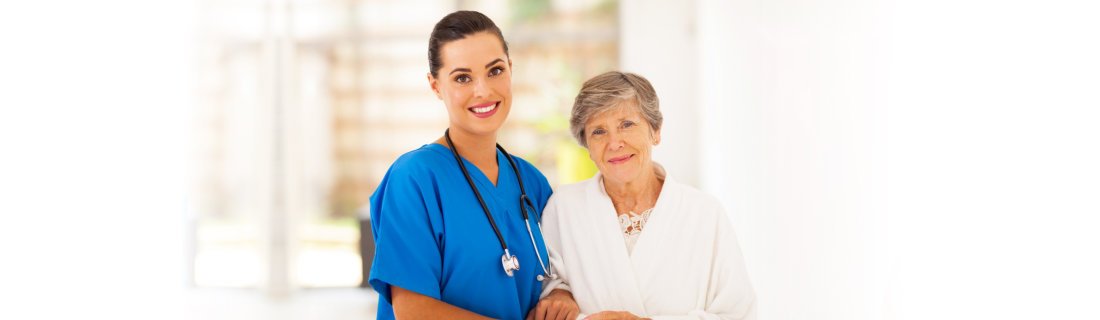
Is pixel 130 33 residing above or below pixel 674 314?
above

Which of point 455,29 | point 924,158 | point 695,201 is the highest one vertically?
point 455,29

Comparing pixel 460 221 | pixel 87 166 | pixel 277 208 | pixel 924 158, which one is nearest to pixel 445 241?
pixel 460 221

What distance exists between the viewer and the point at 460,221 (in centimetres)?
157

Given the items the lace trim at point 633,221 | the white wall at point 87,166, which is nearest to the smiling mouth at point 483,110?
the lace trim at point 633,221

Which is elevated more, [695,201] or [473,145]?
[473,145]

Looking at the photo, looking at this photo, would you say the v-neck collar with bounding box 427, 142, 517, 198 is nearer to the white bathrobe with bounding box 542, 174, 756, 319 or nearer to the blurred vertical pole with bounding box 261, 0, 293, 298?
the white bathrobe with bounding box 542, 174, 756, 319

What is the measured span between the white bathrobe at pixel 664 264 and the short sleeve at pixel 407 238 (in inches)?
11.6

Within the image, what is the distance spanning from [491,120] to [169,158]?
248 centimetres

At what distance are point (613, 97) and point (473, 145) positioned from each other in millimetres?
326

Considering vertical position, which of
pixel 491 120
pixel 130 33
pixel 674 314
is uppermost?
pixel 130 33

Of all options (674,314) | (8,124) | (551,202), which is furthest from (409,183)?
(8,124)

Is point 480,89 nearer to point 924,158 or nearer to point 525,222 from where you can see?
point 525,222

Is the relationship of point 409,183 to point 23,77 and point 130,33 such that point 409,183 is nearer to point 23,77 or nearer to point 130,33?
point 23,77

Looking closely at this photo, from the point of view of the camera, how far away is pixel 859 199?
1779mm
